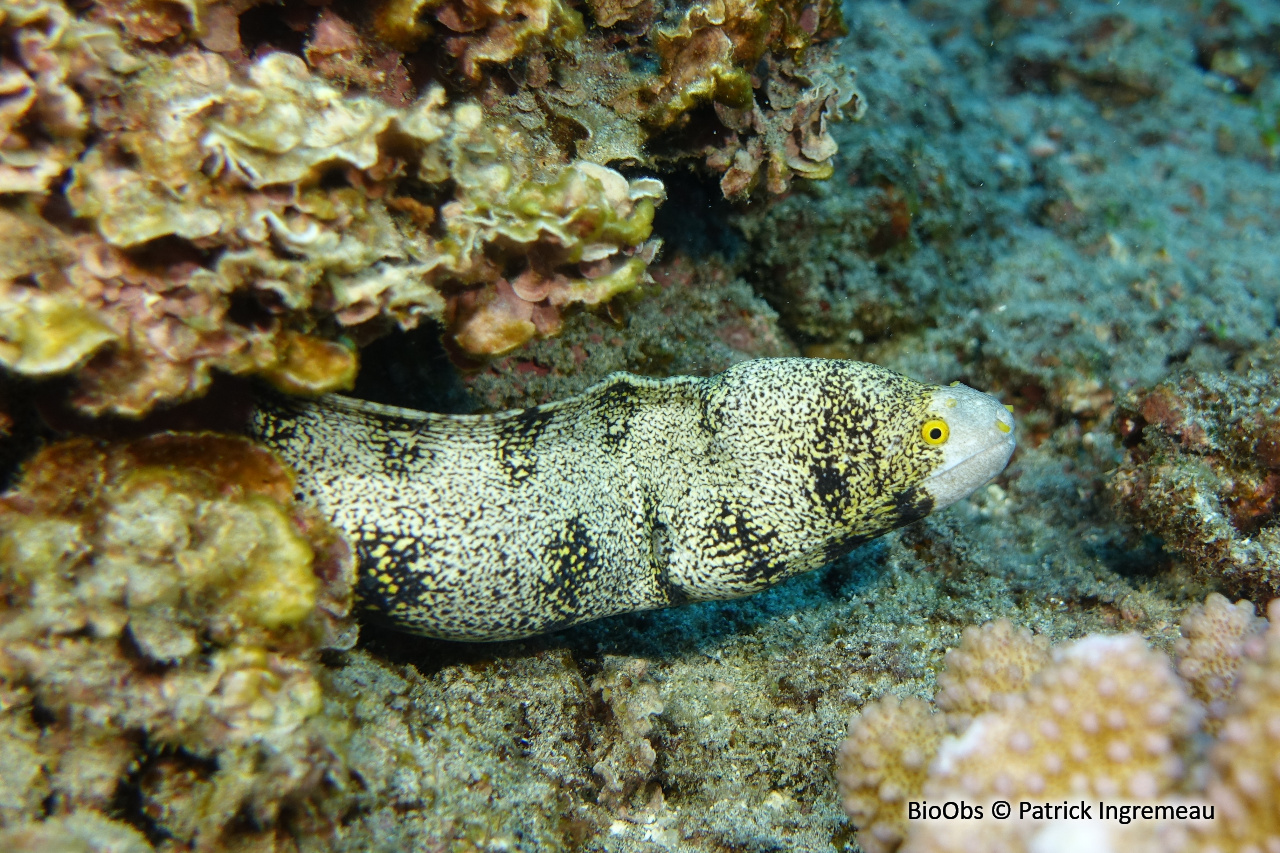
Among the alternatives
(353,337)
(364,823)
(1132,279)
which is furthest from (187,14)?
(1132,279)

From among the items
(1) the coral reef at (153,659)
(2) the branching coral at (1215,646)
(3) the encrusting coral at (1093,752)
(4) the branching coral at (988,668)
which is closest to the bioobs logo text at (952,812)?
(3) the encrusting coral at (1093,752)

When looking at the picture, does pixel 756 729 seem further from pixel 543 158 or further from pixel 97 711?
pixel 543 158

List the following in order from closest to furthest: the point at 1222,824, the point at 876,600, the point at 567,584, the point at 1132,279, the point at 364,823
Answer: the point at 1222,824, the point at 364,823, the point at 567,584, the point at 876,600, the point at 1132,279

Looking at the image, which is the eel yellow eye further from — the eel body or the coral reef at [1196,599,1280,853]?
the coral reef at [1196,599,1280,853]

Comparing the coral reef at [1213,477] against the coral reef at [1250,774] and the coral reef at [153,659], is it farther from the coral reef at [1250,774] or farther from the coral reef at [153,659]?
the coral reef at [153,659]

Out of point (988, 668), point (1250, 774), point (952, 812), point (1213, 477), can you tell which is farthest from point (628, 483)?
point (1213, 477)

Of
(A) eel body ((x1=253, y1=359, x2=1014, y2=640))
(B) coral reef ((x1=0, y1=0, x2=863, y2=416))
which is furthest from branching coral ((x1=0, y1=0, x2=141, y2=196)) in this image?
(A) eel body ((x1=253, y1=359, x2=1014, y2=640))
